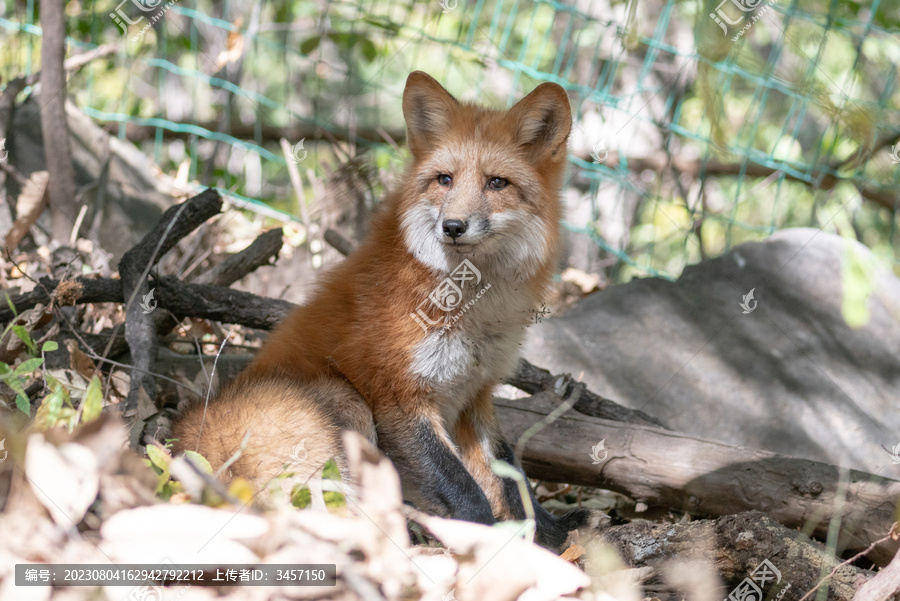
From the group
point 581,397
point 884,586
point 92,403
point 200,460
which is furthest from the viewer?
point 581,397

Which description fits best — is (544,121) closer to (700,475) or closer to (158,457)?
(700,475)

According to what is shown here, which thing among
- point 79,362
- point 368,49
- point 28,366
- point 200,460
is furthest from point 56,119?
point 200,460

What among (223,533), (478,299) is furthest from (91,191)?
(223,533)

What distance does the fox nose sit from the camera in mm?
3494

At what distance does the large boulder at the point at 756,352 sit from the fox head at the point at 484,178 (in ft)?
6.53

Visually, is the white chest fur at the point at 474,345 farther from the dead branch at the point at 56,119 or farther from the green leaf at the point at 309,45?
the green leaf at the point at 309,45

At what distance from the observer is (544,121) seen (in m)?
4.02

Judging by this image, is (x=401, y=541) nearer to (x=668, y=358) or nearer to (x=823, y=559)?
(x=823, y=559)

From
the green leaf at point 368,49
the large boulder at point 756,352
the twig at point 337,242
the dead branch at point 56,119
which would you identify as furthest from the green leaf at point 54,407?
the green leaf at point 368,49

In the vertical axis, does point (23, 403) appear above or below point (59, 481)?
below

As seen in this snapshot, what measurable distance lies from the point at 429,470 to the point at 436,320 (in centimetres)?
75

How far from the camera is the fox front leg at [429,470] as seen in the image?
11.7 ft

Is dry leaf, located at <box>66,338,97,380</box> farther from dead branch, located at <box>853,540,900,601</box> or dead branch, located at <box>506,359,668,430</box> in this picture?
dead branch, located at <box>853,540,900,601</box>

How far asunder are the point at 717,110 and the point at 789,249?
5.36 metres
